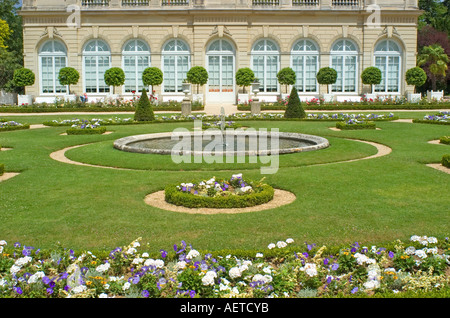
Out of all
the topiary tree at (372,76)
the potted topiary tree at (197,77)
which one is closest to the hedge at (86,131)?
the potted topiary tree at (197,77)

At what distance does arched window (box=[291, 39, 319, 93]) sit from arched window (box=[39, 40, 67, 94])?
1666 centimetres

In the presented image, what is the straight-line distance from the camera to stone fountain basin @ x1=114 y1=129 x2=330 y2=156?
13262 millimetres

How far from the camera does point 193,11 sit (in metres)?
34.2

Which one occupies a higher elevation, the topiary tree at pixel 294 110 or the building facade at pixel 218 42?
the building facade at pixel 218 42

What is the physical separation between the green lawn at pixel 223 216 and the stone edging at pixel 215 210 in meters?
0.22

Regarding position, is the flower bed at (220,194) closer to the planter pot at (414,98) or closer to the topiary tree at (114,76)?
→ the topiary tree at (114,76)

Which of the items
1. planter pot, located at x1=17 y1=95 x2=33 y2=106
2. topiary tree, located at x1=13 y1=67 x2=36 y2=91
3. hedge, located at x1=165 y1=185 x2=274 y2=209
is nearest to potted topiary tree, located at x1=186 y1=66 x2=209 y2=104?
topiary tree, located at x1=13 y1=67 x2=36 y2=91

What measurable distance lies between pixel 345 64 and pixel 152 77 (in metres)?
14.0

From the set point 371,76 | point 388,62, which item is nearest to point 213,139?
point 371,76

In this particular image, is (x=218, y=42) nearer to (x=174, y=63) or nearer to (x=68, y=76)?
(x=174, y=63)

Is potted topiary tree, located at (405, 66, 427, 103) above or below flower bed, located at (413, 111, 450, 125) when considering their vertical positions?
above

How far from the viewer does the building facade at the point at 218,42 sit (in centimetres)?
3472

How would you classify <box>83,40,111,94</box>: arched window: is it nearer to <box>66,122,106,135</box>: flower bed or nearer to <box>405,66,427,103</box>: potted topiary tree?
<box>66,122,106,135</box>: flower bed

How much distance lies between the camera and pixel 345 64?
3578 cm
